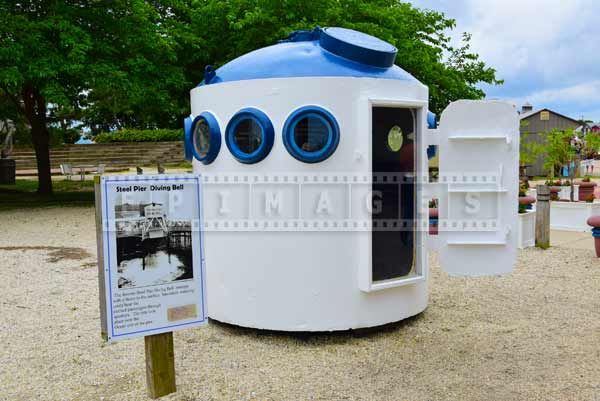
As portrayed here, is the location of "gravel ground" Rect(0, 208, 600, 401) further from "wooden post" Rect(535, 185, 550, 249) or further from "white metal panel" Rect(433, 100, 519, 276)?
"wooden post" Rect(535, 185, 550, 249)

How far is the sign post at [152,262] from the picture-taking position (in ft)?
12.6

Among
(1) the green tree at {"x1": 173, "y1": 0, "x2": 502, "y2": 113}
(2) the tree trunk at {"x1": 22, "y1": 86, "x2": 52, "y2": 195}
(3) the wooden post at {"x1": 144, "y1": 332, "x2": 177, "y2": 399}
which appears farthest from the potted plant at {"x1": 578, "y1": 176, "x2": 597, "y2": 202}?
(2) the tree trunk at {"x1": 22, "y1": 86, "x2": 52, "y2": 195}

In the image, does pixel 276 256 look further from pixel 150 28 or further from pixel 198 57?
pixel 198 57

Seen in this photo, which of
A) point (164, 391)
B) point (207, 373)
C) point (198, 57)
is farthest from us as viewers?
point (198, 57)

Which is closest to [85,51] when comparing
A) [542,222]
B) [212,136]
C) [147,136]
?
[212,136]

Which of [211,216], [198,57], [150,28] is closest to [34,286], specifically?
[211,216]

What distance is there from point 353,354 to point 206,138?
2.44m

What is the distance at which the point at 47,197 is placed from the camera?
18.6 m

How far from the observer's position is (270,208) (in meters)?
5.12

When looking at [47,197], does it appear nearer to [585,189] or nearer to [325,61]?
[325,61]

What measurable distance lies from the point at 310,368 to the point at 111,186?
7.13 feet

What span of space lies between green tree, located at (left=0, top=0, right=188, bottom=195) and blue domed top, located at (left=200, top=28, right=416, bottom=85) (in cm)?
969

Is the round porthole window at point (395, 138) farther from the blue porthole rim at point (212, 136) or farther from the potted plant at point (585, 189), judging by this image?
the potted plant at point (585, 189)

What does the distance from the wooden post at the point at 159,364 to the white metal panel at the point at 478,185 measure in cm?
262
